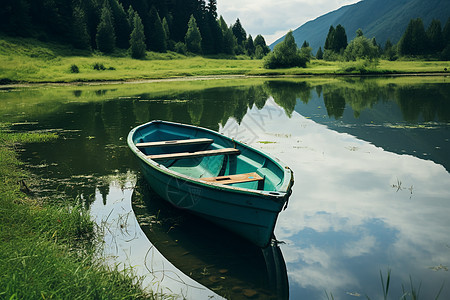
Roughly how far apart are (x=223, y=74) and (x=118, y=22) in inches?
1424

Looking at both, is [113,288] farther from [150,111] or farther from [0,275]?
[150,111]

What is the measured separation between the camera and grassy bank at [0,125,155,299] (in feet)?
12.0

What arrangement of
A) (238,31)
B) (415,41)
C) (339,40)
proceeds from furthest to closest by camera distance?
(238,31)
(339,40)
(415,41)

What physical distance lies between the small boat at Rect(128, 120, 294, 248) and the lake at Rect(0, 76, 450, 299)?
1.53 feet

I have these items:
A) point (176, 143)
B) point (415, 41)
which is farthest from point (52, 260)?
point (415, 41)

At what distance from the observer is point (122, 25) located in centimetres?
7612

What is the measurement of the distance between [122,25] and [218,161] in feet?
248

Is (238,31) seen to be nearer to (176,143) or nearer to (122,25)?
(122,25)

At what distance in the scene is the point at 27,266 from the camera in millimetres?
3963

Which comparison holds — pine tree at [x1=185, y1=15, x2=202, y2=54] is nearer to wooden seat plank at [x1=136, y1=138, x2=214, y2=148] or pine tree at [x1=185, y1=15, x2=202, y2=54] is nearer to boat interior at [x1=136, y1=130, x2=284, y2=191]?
boat interior at [x1=136, y1=130, x2=284, y2=191]

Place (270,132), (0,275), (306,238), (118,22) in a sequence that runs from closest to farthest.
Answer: (0,275) < (306,238) < (270,132) < (118,22)

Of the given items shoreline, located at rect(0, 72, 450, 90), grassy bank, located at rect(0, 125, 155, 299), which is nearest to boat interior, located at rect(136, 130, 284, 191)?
grassy bank, located at rect(0, 125, 155, 299)

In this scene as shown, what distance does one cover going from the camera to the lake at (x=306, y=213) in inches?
192

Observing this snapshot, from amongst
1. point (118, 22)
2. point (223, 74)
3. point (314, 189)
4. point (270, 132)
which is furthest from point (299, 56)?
point (314, 189)
